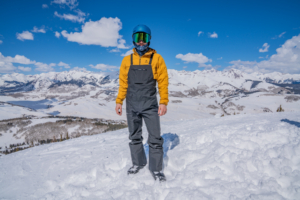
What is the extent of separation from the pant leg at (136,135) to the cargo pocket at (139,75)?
0.88 metres

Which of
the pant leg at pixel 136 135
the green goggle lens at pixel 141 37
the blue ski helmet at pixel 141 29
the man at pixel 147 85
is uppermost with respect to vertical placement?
the blue ski helmet at pixel 141 29

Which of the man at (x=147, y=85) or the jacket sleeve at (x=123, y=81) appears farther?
the jacket sleeve at (x=123, y=81)

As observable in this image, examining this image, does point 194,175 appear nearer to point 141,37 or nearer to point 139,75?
point 139,75

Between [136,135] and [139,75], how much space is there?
1701mm

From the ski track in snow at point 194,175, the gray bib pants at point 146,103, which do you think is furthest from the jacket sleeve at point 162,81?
the ski track in snow at point 194,175

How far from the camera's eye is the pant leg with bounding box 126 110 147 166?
4035mm

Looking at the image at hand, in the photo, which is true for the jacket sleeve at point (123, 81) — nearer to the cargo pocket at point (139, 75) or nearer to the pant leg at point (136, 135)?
the cargo pocket at point (139, 75)

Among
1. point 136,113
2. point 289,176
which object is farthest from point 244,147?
point 136,113

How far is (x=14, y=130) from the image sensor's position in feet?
165

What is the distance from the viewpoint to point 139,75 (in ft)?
12.3

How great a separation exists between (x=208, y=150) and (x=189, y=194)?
189 cm

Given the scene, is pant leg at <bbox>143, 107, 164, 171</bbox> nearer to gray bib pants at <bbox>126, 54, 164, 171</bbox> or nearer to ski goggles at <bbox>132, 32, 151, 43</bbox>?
gray bib pants at <bbox>126, 54, 164, 171</bbox>

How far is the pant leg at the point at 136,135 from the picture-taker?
4.04 m

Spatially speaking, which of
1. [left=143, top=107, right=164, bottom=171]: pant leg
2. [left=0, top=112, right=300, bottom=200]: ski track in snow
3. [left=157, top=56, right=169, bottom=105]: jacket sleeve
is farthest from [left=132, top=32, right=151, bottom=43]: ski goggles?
[left=0, top=112, right=300, bottom=200]: ski track in snow
